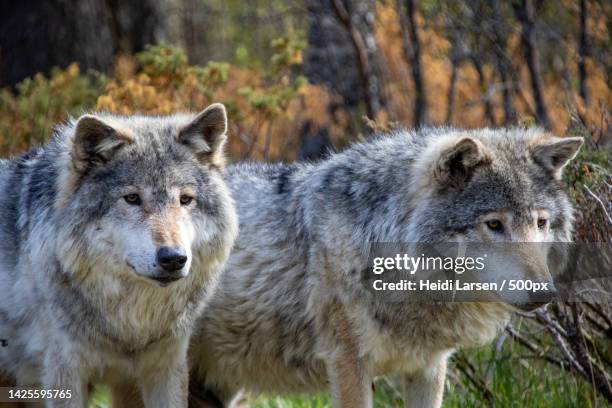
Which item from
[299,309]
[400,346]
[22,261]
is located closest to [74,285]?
[22,261]

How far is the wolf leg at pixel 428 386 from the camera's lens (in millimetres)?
5992

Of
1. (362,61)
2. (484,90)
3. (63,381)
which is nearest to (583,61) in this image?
(484,90)

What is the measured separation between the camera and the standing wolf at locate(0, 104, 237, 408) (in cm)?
523

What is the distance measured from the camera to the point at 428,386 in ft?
19.8

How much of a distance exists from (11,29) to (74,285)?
792 centimetres

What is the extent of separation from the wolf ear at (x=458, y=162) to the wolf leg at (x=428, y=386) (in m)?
1.18

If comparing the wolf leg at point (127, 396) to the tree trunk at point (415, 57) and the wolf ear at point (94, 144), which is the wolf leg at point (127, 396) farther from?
the tree trunk at point (415, 57)

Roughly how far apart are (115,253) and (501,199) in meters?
2.05

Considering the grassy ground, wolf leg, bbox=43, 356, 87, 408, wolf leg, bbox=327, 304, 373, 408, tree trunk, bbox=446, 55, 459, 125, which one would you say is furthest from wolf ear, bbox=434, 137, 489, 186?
tree trunk, bbox=446, 55, 459, 125

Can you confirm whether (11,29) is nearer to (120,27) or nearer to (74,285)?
(120,27)

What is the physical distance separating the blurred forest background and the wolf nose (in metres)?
2.72

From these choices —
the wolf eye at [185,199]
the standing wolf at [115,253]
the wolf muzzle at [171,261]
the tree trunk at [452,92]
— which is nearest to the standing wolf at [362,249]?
the standing wolf at [115,253]

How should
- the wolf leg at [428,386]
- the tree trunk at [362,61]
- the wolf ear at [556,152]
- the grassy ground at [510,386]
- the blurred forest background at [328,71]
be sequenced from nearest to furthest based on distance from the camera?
the wolf ear at [556,152] < the wolf leg at [428,386] < the grassy ground at [510,386] < the blurred forest background at [328,71] < the tree trunk at [362,61]

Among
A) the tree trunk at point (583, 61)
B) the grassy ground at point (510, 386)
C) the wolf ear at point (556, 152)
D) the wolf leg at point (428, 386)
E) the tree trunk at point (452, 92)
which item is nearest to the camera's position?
the wolf ear at point (556, 152)
